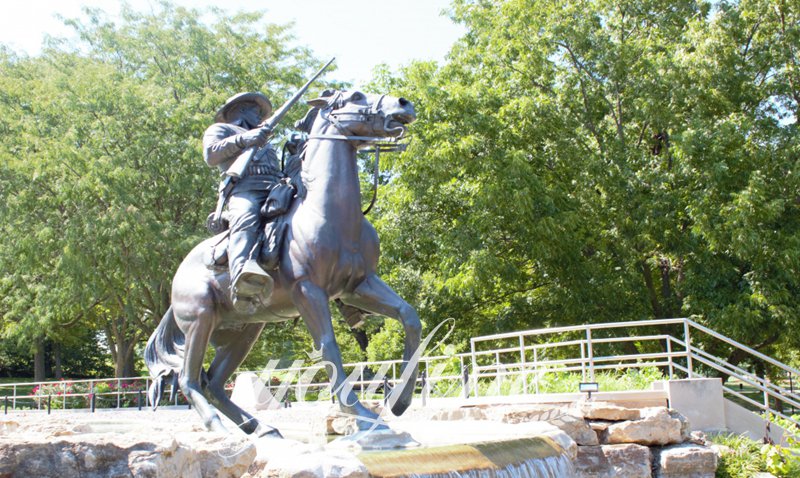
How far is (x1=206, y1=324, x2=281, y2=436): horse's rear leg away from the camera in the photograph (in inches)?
309

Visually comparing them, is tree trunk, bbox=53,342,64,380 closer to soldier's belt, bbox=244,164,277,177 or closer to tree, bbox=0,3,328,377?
tree, bbox=0,3,328,377

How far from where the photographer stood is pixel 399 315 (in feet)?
22.5

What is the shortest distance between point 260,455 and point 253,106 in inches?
165

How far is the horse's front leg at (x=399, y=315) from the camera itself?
6828mm

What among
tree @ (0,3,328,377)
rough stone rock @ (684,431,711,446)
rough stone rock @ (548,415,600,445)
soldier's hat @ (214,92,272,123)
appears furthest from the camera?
tree @ (0,3,328,377)

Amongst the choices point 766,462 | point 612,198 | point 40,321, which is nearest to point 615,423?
point 766,462

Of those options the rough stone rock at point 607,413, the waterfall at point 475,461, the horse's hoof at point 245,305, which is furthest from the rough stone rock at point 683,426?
the horse's hoof at point 245,305

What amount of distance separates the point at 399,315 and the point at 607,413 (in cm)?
400

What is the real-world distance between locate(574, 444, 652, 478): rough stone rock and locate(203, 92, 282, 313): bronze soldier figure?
4.07m

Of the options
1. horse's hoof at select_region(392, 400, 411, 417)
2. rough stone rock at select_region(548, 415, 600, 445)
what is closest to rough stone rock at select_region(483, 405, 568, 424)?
rough stone rock at select_region(548, 415, 600, 445)

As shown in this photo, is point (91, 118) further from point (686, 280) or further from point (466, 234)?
point (686, 280)

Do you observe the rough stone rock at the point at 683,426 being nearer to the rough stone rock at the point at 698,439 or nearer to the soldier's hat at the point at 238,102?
the rough stone rock at the point at 698,439

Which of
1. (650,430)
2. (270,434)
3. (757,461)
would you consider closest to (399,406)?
(270,434)

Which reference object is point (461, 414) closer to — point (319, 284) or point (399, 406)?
point (399, 406)
